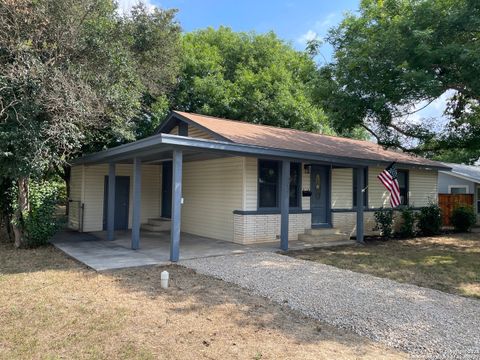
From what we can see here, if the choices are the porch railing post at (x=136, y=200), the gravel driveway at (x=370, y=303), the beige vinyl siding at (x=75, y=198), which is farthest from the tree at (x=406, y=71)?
the beige vinyl siding at (x=75, y=198)

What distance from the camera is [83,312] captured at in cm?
508

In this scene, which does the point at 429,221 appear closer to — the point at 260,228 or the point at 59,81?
the point at 260,228

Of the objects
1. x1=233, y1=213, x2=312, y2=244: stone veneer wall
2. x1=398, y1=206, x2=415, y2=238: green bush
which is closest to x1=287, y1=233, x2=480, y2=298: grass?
x1=398, y1=206, x2=415, y2=238: green bush

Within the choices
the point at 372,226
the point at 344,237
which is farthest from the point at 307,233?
the point at 372,226

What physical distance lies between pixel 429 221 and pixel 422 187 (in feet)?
6.02

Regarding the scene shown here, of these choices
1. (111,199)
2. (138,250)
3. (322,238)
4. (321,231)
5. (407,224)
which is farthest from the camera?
(407,224)

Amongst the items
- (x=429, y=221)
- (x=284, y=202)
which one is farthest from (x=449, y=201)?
(x=284, y=202)

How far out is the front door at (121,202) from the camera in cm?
1433

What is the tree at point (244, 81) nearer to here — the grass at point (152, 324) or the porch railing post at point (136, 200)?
the porch railing post at point (136, 200)

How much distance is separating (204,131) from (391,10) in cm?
663

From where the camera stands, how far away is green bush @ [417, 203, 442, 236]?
14375 millimetres

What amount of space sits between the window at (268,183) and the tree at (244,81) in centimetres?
709

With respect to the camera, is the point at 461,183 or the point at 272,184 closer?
the point at 272,184

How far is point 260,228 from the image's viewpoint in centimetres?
1131
